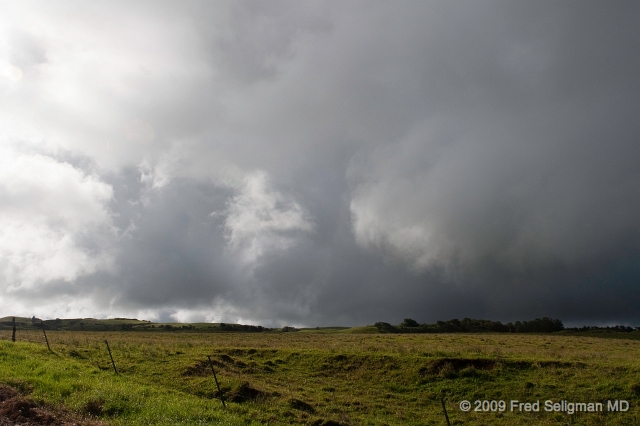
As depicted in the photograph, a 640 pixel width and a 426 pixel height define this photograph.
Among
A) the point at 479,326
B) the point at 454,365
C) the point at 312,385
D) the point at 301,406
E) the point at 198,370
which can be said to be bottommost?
the point at 479,326

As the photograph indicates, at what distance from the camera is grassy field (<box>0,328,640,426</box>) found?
1877cm

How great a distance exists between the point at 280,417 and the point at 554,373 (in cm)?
2015

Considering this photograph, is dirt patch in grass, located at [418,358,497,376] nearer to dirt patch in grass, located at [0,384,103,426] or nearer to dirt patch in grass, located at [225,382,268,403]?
dirt patch in grass, located at [225,382,268,403]

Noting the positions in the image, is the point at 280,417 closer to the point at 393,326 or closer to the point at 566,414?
the point at 566,414

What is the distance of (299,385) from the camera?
2802 centimetres

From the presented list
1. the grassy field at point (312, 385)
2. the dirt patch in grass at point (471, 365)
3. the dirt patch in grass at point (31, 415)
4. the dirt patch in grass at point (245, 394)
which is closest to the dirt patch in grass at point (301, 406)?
the grassy field at point (312, 385)

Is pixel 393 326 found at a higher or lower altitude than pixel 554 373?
lower

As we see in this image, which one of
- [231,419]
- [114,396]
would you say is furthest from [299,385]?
[114,396]

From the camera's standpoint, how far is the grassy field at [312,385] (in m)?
18.8

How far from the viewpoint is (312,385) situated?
2842cm

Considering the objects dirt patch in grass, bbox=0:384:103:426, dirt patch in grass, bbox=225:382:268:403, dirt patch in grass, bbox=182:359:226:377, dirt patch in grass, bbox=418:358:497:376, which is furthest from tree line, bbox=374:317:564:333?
dirt patch in grass, bbox=0:384:103:426

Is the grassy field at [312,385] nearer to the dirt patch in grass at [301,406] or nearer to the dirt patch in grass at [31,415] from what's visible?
Result: the dirt patch in grass at [301,406]

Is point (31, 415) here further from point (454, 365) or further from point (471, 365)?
point (471, 365)

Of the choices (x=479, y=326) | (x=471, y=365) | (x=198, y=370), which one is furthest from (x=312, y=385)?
(x=479, y=326)
